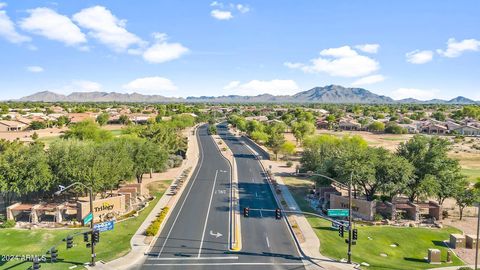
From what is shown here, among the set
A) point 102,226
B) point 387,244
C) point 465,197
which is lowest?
point 387,244

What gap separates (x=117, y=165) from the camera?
57.4 meters

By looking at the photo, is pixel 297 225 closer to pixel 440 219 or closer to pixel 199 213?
pixel 199 213

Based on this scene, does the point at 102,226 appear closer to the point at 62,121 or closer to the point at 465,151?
the point at 465,151

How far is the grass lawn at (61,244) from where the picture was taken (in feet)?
121

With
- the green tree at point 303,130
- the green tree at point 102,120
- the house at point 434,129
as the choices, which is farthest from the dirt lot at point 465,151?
the green tree at point 102,120

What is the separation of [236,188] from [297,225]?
2078cm

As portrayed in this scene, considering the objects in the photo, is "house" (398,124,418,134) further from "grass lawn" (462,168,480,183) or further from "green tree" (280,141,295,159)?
"green tree" (280,141,295,159)

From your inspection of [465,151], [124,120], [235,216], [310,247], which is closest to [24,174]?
[235,216]

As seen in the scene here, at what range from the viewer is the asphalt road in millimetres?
37250

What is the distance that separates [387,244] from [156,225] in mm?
27477

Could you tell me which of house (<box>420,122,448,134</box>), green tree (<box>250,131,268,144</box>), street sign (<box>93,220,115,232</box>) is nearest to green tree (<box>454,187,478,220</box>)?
street sign (<box>93,220,115,232</box>)

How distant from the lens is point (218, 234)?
45.0 m

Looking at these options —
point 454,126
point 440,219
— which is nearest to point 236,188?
point 440,219

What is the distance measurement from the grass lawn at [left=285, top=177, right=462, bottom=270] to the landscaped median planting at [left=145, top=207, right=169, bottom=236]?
1931 cm
